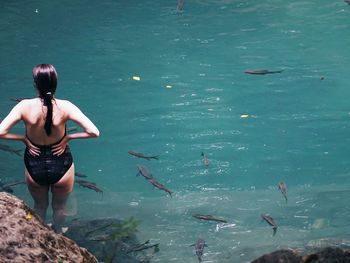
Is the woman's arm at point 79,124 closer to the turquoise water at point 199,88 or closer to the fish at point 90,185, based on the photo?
the fish at point 90,185

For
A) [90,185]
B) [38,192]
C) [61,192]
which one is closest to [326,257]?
[61,192]

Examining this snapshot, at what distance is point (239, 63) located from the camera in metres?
27.2

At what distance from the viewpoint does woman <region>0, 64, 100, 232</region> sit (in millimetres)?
4410

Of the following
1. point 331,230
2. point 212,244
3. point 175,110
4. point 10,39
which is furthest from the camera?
point 175,110

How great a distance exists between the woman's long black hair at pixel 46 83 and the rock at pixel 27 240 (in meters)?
1.37

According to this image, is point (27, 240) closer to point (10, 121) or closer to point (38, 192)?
point (10, 121)

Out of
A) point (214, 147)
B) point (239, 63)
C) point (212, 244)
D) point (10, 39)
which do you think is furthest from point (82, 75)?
point (214, 147)

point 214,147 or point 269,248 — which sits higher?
point 269,248

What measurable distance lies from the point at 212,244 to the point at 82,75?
18.7 m

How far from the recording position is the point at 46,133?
4.55m

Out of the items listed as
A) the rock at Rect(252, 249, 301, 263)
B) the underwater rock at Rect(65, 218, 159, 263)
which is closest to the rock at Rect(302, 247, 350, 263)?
the rock at Rect(252, 249, 301, 263)

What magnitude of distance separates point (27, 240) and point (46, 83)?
6.89 ft

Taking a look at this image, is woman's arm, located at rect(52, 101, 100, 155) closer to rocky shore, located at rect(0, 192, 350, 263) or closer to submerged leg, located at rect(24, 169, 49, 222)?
submerged leg, located at rect(24, 169, 49, 222)

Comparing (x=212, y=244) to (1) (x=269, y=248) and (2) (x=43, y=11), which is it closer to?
(1) (x=269, y=248)
